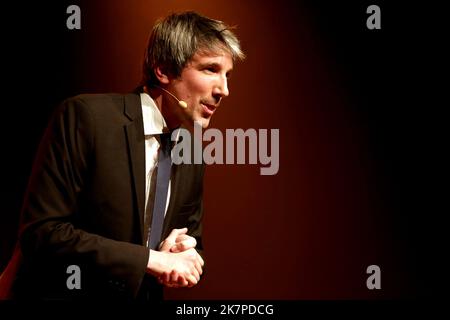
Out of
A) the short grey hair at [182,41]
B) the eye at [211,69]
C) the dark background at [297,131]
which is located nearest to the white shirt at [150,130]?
the short grey hair at [182,41]

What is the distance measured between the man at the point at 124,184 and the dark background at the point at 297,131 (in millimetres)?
593

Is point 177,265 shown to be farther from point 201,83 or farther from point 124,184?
point 201,83

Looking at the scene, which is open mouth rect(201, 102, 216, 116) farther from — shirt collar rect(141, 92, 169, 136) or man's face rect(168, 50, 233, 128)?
shirt collar rect(141, 92, 169, 136)

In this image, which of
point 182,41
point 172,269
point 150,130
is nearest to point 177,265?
point 172,269

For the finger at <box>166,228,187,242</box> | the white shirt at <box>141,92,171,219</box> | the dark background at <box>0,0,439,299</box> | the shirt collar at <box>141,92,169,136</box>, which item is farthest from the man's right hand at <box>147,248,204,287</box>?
the dark background at <box>0,0,439,299</box>

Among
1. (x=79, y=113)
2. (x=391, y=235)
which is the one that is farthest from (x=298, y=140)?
(x=79, y=113)

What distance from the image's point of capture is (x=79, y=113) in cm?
130

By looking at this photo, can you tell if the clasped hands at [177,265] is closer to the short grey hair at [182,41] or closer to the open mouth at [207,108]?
the open mouth at [207,108]

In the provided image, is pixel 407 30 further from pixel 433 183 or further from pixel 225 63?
pixel 225 63

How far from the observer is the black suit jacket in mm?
1219

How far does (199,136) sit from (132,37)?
577 millimetres

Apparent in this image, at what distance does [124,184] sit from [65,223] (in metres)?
0.20

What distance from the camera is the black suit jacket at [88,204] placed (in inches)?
Answer: 48.0

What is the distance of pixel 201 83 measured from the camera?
148 centimetres
